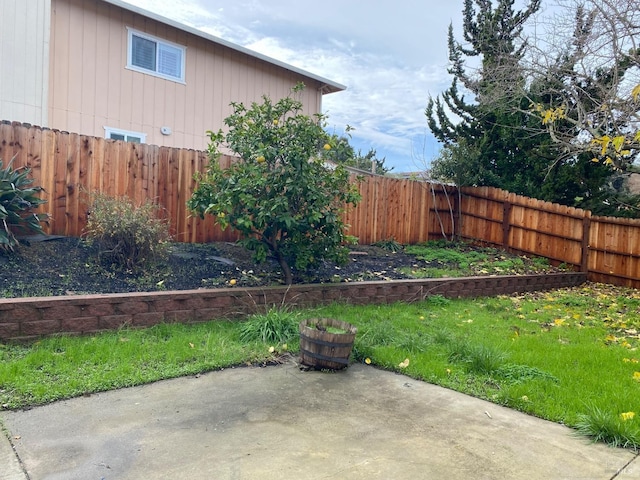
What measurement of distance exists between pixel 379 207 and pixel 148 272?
5869 mm

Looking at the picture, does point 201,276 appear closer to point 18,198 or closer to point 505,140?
point 18,198

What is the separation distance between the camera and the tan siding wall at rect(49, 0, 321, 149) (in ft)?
33.1

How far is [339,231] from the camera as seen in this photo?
6438 millimetres

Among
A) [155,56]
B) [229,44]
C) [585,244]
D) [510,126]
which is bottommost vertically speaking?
[585,244]

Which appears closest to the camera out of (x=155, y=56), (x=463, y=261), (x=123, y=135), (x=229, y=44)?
(x=463, y=261)

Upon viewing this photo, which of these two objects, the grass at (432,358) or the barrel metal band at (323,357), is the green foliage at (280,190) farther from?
the barrel metal band at (323,357)

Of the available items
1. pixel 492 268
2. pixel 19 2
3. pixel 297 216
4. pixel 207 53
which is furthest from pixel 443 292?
pixel 19 2

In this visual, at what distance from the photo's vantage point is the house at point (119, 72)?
31.1ft

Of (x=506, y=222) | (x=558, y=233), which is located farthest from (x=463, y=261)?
(x=558, y=233)

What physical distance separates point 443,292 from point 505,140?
Answer: 23.7 feet

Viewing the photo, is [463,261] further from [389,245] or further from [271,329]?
[271,329]

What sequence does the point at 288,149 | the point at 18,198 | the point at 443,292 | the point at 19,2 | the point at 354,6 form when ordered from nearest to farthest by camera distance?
the point at 18,198 < the point at 288,149 < the point at 443,292 < the point at 19,2 < the point at 354,6

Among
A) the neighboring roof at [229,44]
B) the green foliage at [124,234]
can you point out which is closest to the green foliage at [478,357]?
the green foliage at [124,234]

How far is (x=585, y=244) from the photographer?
1077 centimetres
